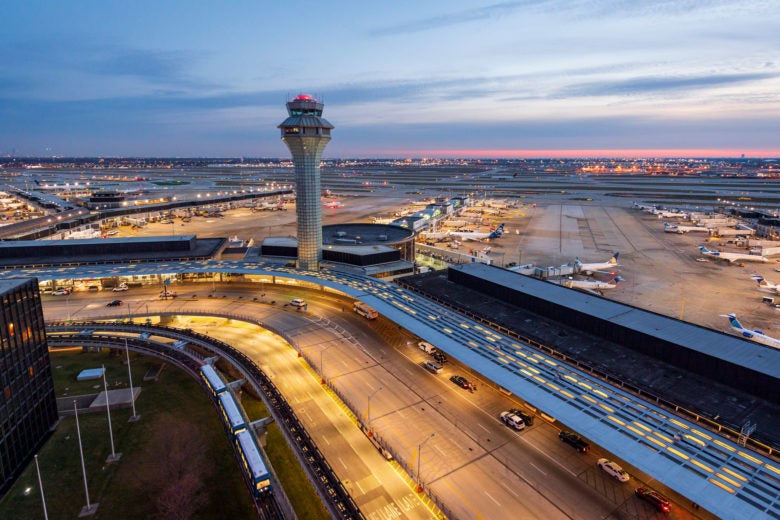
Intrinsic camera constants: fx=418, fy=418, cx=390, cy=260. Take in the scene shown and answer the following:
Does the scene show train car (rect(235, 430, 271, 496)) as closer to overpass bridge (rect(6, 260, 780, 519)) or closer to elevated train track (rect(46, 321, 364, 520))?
elevated train track (rect(46, 321, 364, 520))

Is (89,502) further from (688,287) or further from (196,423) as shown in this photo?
(688,287)

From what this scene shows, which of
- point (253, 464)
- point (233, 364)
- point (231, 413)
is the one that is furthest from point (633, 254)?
point (253, 464)

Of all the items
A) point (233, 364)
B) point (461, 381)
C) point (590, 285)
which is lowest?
point (461, 381)

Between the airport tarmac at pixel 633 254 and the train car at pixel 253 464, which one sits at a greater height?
the airport tarmac at pixel 633 254

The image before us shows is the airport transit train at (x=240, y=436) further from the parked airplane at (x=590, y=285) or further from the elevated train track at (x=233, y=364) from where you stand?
the parked airplane at (x=590, y=285)

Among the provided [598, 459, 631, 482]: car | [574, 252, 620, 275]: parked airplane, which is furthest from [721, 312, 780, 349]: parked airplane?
[598, 459, 631, 482]: car

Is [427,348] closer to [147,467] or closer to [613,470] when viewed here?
[613,470]

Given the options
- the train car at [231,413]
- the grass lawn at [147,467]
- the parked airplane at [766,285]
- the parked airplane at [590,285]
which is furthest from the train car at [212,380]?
the parked airplane at [766,285]
